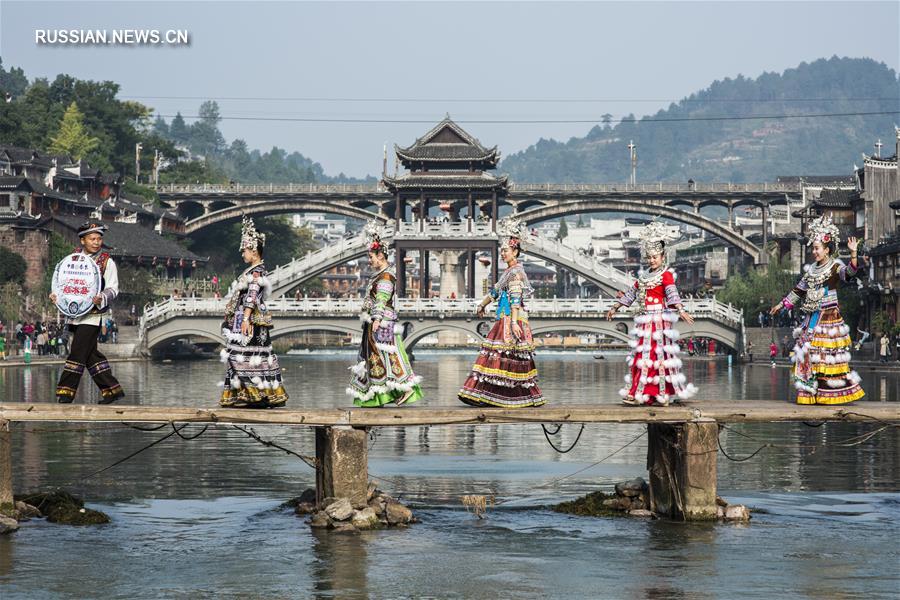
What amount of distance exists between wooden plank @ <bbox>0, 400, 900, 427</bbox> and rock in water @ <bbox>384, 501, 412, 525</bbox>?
3.31 feet

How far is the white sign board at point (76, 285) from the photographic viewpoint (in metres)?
17.1

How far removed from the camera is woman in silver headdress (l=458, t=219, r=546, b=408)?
56.8 feet

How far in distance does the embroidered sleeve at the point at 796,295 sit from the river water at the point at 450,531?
8.27 feet

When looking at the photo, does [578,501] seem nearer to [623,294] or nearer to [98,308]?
[623,294]

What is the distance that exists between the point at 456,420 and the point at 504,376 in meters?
1.32

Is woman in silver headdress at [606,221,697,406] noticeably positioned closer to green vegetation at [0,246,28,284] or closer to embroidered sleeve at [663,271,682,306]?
embroidered sleeve at [663,271,682,306]

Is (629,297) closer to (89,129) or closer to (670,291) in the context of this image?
(670,291)

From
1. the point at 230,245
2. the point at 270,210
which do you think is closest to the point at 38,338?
the point at 270,210

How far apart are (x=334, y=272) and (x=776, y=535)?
148 meters

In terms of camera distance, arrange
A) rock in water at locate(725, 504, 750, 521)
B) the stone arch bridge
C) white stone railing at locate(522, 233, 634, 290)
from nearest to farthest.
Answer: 1. rock in water at locate(725, 504, 750, 521)
2. the stone arch bridge
3. white stone railing at locate(522, 233, 634, 290)

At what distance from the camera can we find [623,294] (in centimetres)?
1806

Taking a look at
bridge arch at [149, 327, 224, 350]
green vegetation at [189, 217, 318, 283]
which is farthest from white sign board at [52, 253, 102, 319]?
green vegetation at [189, 217, 318, 283]

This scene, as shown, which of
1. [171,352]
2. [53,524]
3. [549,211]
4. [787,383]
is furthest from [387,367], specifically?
[549,211]

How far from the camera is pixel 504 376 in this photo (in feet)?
56.9
